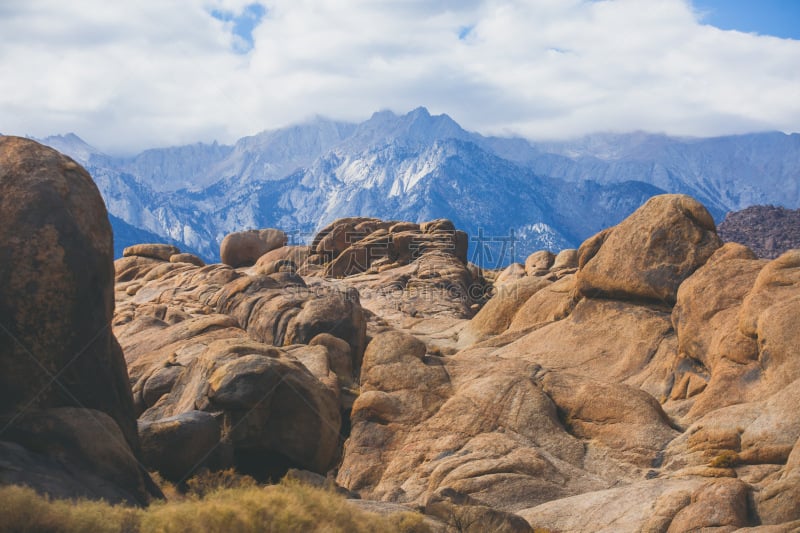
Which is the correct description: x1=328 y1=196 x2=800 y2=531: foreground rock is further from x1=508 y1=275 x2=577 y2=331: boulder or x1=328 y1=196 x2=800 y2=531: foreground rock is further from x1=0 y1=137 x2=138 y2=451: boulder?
x1=0 y1=137 x2=138 y2=451: boulder

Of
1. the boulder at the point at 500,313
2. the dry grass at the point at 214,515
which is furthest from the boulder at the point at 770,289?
the dry grass at the point at 214,515

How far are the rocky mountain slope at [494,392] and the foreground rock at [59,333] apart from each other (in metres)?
0.04

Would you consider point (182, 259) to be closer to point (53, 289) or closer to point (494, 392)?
point (494, 392)

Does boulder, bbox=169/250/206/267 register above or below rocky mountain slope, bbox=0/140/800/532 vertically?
below

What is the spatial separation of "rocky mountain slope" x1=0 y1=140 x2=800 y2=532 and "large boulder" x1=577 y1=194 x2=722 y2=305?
0.08m

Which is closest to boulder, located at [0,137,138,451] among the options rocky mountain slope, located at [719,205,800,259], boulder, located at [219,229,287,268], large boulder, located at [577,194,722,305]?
large boulder, located at [577,194,722,305]

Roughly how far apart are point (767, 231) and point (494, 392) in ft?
588

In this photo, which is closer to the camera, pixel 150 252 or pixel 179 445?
pixel 179 445

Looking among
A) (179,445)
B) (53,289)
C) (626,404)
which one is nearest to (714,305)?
(626,404)

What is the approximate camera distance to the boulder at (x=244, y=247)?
8112 cm

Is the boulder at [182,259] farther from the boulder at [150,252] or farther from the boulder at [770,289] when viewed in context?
the boulder at [770,289]

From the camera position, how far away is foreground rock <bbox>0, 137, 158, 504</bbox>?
49.6ft

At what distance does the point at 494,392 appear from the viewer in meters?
24.5

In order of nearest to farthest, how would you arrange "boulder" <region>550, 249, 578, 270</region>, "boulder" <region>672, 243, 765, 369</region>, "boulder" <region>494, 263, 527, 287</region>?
1. "boulder" <region>672, 243, 765, 369</region>
2. "boulder" <region>550, 249, 578, 270</region>
3. "boulder" <region>494, 263, 527, 287</region>
